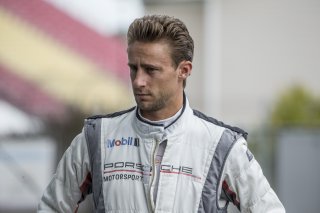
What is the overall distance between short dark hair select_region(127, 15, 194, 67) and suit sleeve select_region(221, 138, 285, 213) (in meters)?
0.41

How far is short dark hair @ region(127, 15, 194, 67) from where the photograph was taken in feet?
10.4

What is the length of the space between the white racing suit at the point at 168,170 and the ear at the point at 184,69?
11cm

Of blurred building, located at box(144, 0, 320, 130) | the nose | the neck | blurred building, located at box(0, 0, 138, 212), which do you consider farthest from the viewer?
blurred building, located at box(144, 0, 320, 130)

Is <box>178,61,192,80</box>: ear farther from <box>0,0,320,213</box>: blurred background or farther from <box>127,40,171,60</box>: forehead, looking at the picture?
<box>0,0,320,213</box>: blurred background

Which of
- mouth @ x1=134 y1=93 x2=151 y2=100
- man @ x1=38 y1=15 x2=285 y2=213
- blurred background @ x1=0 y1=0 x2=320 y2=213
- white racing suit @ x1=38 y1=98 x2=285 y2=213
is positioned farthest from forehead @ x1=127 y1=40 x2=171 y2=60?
blurred background @ x1=0 y1=0 x2=320 y2=213

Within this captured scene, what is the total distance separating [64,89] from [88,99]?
226 mm

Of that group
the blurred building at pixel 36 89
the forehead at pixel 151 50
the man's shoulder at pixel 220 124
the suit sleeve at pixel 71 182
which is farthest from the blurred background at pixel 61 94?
the forehead at pixel 151 50

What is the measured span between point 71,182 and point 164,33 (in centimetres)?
69

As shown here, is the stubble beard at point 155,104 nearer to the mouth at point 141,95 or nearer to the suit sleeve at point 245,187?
the mouth at point 141,95

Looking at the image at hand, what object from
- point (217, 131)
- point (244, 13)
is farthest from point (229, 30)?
point (217, 131)

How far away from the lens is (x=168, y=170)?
3.21 metres

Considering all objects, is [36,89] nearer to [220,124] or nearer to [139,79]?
[220,124]

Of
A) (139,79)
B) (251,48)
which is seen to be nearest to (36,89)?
(139,79)

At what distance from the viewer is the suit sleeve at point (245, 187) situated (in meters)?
3.21
